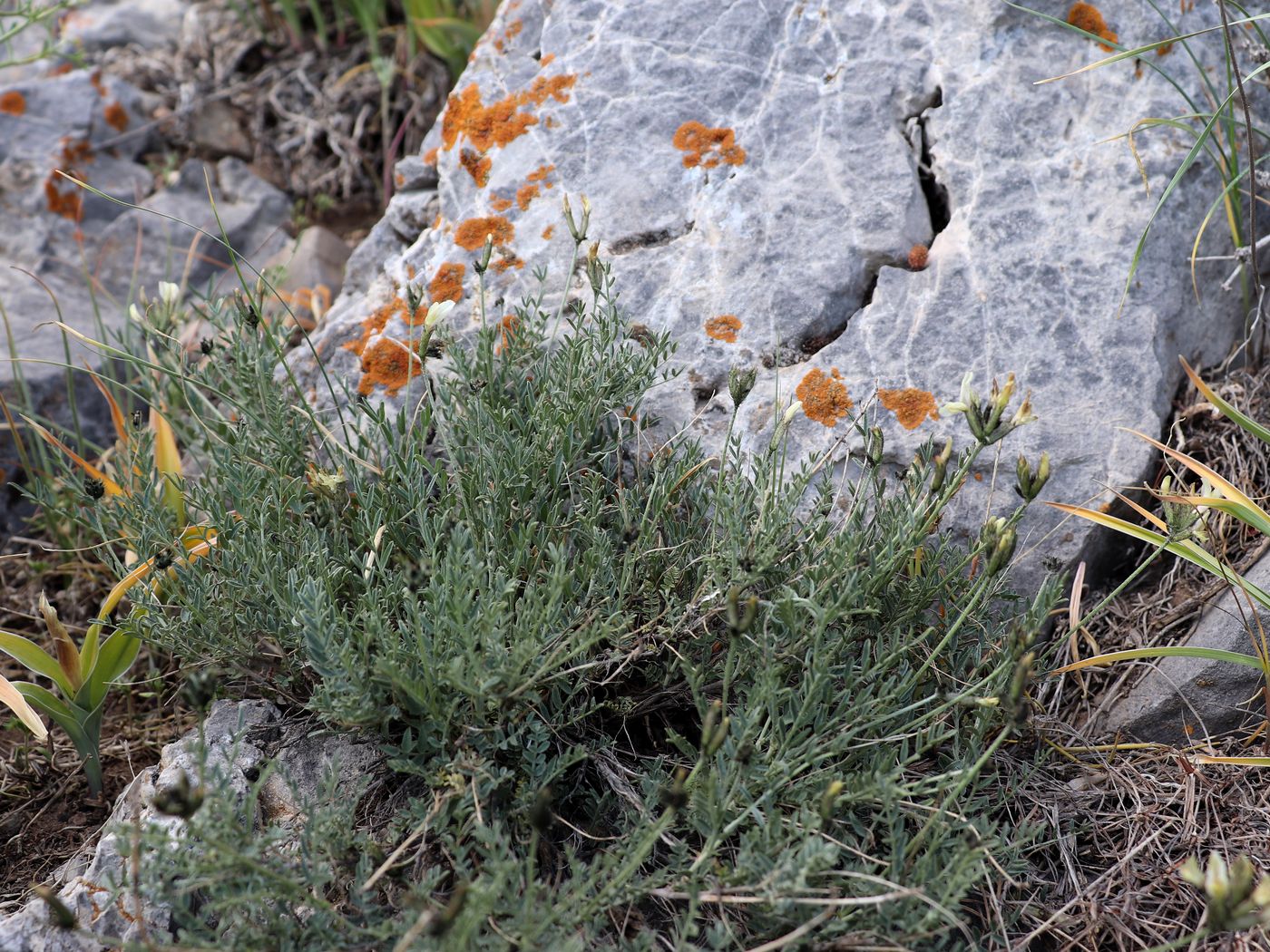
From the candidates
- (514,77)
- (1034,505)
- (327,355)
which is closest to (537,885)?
(1034,505)

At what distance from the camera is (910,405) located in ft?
8.23

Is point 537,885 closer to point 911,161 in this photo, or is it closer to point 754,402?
point 754,402

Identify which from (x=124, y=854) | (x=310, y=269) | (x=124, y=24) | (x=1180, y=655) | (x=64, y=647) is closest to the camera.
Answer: (x=124, y=854)

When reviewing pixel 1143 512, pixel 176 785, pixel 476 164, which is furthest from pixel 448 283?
pixel 1143 512

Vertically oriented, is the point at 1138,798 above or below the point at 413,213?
below

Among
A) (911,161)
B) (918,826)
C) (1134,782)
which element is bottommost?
(1134,782)

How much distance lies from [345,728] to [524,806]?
0.42 meters

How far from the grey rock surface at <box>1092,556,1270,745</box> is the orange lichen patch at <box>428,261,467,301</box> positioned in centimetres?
197

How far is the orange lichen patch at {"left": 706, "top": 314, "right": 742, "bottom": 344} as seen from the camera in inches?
103

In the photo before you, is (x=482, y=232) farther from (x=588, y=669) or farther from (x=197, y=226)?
(x=197, y=226)

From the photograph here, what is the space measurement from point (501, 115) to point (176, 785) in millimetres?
2050

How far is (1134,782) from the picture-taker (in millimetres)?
2205

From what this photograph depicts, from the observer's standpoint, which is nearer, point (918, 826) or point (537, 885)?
point (537, 885)

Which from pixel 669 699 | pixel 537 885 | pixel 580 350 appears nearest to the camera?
pixel 537 885
